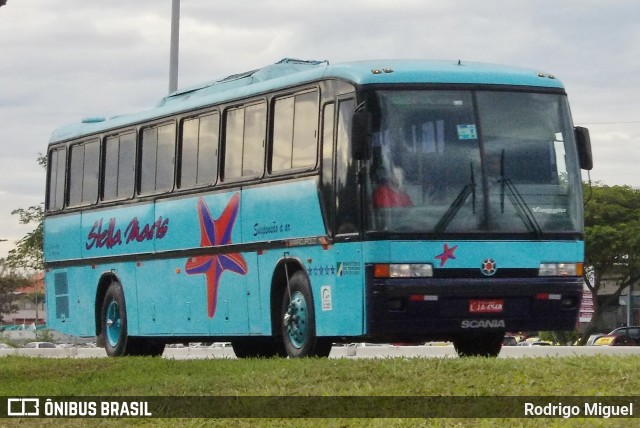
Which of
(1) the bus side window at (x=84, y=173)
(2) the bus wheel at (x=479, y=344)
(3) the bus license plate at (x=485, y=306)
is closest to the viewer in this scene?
(3) the bus license plate at (x=485, y=306)

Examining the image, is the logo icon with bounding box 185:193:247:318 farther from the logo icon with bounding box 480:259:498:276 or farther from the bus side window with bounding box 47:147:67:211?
the bus side window with bounding box 47:147:67:211

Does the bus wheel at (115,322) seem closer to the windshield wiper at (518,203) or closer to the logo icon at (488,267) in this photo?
the logo icon at (488,267)

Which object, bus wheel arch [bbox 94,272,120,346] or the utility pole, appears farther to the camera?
the utility pole

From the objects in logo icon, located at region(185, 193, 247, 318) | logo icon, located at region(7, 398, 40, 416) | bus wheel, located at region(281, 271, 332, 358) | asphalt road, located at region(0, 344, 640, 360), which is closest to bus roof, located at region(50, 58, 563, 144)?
logo icon, located at region(185, 193, 247, 318)

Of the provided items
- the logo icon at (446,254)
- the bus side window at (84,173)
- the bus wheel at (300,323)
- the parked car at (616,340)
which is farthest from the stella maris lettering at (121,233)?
the parked car at (616,340)

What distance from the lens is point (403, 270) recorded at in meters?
16.4

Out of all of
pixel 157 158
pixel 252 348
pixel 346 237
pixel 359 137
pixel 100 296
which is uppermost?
pixel 157 158

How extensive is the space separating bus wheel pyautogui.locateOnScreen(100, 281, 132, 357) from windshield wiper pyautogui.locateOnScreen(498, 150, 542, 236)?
8.11m

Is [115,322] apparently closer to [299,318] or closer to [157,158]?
[157,158]

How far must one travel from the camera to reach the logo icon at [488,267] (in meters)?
16.7

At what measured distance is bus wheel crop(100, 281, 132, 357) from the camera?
23.2 metres

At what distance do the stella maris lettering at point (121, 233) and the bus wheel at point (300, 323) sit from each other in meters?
3.81

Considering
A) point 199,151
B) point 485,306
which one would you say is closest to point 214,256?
point 199,151

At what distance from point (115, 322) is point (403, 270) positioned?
838cm
